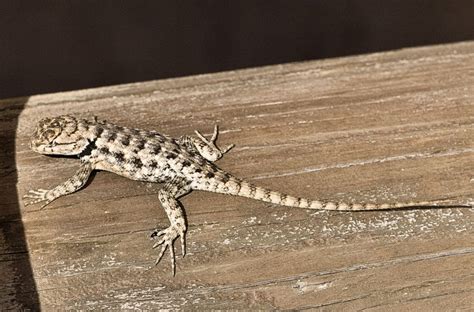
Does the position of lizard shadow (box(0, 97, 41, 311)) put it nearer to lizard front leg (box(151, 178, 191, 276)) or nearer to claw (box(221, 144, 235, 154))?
lizard front leg (box(151, 178, 191, 276))

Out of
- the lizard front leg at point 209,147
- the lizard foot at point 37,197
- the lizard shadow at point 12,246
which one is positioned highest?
the lizard front leg at point 209,147

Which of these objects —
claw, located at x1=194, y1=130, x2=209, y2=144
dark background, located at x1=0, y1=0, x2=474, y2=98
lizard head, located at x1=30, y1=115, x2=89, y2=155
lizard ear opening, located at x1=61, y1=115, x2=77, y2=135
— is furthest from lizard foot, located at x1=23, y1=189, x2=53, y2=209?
dark background, located at x1=0, y1=0, x2=474, y2=98

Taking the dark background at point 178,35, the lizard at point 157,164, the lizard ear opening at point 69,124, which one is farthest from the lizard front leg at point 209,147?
the dark background at point 178,35

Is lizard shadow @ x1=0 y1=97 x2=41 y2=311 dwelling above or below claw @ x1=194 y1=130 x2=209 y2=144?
below

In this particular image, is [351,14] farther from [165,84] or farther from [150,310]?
[150,310]

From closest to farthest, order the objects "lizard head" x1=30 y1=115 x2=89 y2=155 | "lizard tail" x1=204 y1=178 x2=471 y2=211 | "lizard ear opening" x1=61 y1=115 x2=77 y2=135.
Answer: "lizard tail" x1=204 y1=178 x2=471 y2=211 → "lizard head" x1=30 y1=115 x2=89 y2=155 → "lizard ear opening" x1=61 y1=115 x2=77 y2=135

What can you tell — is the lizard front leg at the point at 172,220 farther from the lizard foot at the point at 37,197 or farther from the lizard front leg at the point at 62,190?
the lizard foot at the point at 37,197
